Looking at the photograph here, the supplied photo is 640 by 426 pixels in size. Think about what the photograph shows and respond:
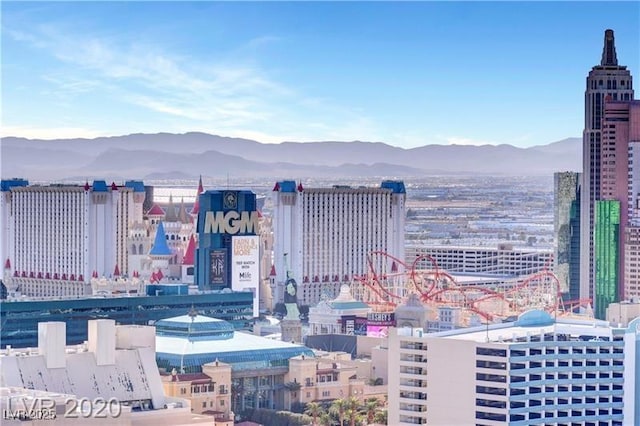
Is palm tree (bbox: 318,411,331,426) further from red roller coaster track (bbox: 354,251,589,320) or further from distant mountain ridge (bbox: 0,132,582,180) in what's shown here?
distant mountain ridge (bbox: 0,132,582,180)

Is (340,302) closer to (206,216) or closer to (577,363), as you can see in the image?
(206,216)

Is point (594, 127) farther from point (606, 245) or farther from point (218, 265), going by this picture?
point (218, 265)

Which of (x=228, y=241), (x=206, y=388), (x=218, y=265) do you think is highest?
(x=228, y=241)

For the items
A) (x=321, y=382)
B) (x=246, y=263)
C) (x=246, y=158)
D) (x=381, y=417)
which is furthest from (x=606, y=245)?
(x=246, y=158)

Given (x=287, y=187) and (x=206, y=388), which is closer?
(x=206, y=388)

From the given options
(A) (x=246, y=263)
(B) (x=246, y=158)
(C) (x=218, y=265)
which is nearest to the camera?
(C) (x=218, y=265)

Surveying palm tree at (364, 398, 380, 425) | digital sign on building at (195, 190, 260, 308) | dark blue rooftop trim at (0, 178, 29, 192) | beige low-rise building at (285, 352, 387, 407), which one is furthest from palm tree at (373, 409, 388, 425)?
dark blue rooftop trim at (0, 178, 29, 192)

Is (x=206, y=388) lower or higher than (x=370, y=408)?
higher
